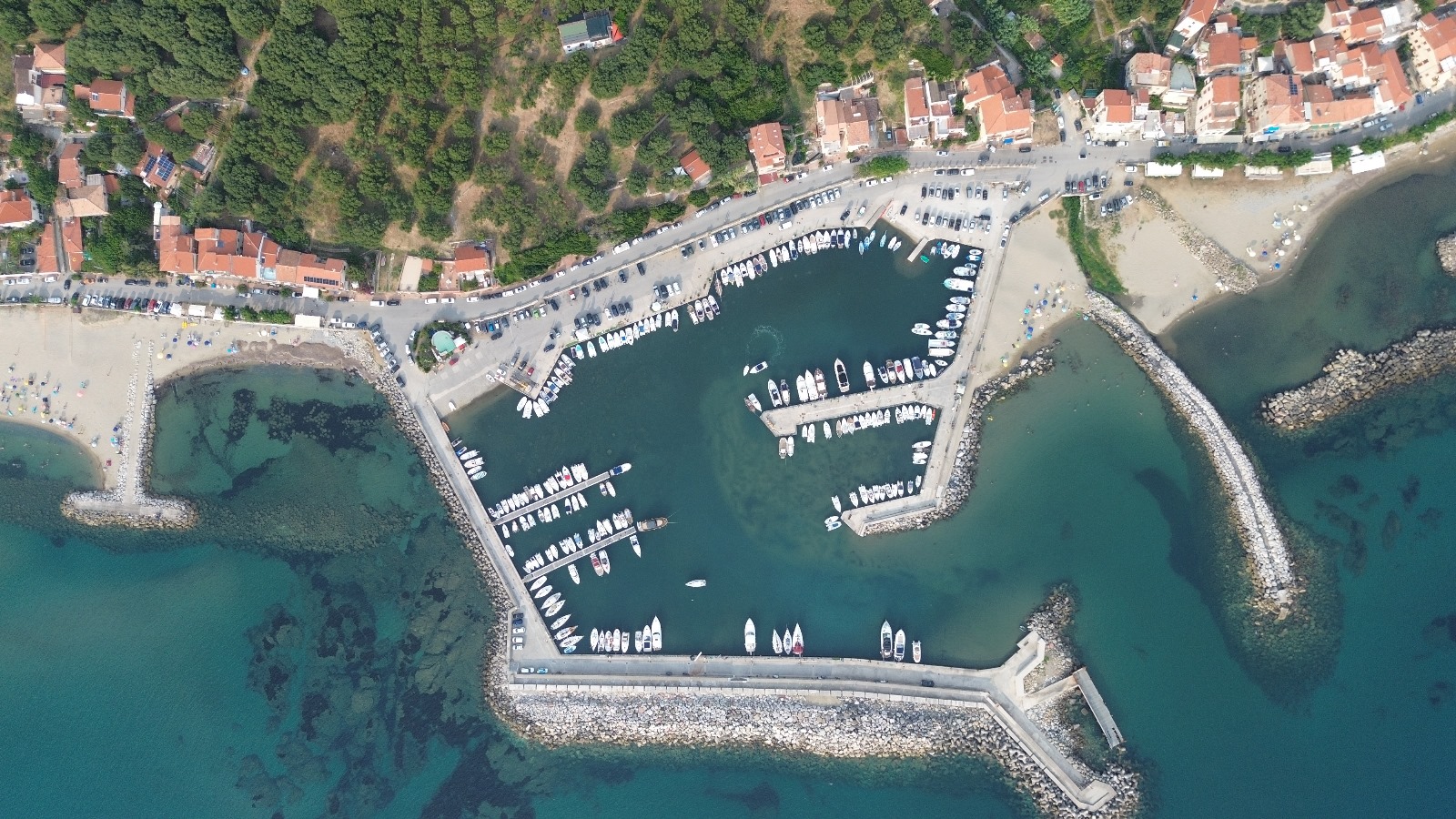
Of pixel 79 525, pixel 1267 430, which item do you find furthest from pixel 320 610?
pixel 1267 430

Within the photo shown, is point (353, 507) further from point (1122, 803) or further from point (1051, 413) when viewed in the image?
point (1122, 803)

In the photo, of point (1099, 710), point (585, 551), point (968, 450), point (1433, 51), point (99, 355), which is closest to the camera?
point (1433, 51)

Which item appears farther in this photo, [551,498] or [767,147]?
[551,498]

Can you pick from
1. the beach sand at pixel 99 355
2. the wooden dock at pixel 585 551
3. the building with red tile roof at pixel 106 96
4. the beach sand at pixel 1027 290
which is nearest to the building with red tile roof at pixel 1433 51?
the beach sand at pixel 1027 290

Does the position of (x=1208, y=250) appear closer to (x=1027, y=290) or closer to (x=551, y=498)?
(x=1027, y=290)

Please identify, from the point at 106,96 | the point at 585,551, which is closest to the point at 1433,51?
the point at 585,551

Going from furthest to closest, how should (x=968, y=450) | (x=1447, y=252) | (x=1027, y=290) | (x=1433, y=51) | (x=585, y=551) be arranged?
(x=585, y=551) < (x=968, y=450) < (x=1027, y=290) < (x=1447, y=252) < (x=1433, y=51)
